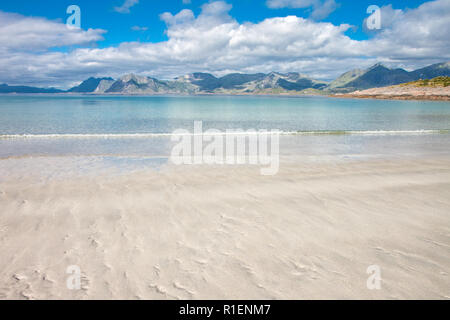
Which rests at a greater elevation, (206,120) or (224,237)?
(206,120)

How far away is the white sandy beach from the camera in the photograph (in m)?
5.01

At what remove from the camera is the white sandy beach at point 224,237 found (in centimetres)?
501

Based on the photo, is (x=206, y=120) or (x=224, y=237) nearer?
(x=224, y=237)

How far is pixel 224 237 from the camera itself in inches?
268

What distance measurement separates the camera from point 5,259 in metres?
5.84

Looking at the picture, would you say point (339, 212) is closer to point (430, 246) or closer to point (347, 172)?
point (430, 246)

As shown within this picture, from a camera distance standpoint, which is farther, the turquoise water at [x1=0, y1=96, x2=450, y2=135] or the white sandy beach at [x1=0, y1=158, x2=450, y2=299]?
the turquoise water at [x1=0, y1=96, x2=450, y2=135]

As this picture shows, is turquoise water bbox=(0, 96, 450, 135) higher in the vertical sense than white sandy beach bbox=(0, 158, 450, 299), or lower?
higher

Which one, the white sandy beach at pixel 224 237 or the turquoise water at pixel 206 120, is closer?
the white sandy beach at pixel 224 237

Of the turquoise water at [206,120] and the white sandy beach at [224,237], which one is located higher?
the turquoise water at [206,120]

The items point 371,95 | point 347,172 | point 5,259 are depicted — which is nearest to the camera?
point 5,259
